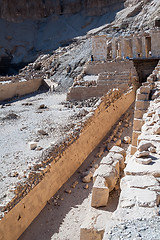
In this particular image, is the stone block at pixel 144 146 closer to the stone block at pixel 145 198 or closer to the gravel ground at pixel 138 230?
the stone block at pixel 145 198

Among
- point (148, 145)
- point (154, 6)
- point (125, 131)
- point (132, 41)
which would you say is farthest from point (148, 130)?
point (154, 6)

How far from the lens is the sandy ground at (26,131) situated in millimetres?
6926

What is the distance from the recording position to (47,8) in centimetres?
4419

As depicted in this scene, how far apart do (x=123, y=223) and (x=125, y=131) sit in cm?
846

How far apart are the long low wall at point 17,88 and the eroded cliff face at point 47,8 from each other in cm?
2327

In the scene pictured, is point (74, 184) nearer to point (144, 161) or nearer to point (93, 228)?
point (93, 228)

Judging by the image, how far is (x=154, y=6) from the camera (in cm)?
2942

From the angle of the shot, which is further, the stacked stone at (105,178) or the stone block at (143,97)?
the stone block at (143,97)

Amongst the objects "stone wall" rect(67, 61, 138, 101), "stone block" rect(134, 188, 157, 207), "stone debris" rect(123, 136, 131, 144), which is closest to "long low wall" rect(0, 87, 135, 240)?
"stone debris" rect(123, 136, 131, 144)

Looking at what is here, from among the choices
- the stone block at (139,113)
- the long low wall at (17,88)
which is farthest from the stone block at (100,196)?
the long low wall at (17,88)

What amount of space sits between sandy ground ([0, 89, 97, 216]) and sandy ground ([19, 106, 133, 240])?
0.86 m

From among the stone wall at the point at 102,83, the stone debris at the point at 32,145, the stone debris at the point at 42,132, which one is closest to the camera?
the stone debris at the point at 32,145

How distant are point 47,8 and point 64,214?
4311 cm

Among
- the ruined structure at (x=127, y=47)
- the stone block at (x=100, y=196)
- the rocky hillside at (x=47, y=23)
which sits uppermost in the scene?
the rocky hillside at (x=47, y=23)
